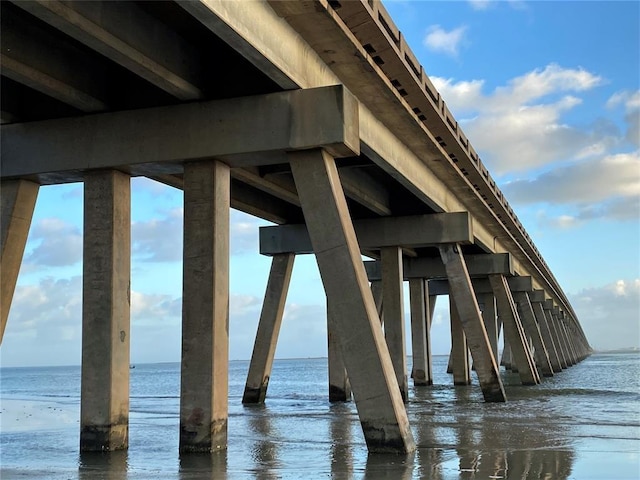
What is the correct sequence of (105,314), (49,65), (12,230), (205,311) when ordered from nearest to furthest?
1. (49,65)
2. (205,311)
3. (105,314)
4. (12,230)

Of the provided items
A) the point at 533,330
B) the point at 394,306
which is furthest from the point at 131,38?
the point at 533,330

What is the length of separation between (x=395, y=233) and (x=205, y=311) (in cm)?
1259

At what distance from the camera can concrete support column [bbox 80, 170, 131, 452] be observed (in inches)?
473

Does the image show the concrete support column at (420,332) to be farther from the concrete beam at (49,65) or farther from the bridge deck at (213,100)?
the concrete beam at (49,65)

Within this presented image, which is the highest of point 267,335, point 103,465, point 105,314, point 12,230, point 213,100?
point 213,100

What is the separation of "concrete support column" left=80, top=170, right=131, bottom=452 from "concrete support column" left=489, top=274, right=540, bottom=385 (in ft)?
75.7

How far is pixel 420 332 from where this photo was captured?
3662 cm

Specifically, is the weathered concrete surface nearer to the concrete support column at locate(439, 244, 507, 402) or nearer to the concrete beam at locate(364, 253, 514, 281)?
the concrete beam at locate(364, 253, 514, 281)

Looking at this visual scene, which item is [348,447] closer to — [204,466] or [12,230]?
[204,466]

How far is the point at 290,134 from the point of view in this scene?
11609 mm

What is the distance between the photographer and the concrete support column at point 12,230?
43.0 feet

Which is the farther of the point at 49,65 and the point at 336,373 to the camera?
the point at 336,373

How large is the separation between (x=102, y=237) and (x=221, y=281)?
2.27 meters

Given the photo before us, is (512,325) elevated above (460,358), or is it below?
above
